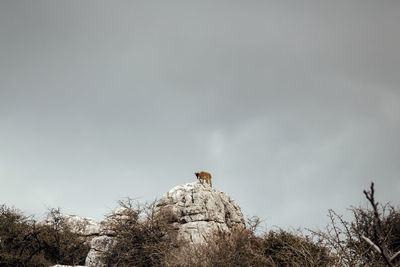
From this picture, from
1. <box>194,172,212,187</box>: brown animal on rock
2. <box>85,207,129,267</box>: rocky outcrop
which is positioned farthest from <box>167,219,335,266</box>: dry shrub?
<box>194,172,212,187</box>: brown animal on rock

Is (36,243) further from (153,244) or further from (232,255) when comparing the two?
(232,255)

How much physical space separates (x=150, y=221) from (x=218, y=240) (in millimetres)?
5115

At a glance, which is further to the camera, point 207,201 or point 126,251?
point 207,201

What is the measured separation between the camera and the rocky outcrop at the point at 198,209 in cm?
1583

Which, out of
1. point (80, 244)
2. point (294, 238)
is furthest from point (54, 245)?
point (294, 238)

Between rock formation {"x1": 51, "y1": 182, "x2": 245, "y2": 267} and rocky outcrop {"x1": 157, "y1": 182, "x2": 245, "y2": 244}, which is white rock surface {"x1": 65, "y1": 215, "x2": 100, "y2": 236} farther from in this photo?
rocky outcrop {"x1": 157, "y1": 182, "x2": 245, "y2": 244}

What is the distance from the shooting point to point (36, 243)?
54.7ft

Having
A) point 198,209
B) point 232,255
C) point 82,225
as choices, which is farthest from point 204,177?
point 232,255

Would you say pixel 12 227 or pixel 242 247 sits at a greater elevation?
pixel 12 227

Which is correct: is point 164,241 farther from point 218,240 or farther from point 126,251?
point 218,240

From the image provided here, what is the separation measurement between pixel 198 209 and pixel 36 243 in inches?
405

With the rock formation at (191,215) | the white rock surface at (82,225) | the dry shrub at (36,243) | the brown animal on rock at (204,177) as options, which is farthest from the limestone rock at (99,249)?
the brown animal on rock at (204,177)

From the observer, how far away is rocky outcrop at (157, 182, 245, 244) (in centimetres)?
1583

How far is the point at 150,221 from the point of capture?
1503 centimetres
